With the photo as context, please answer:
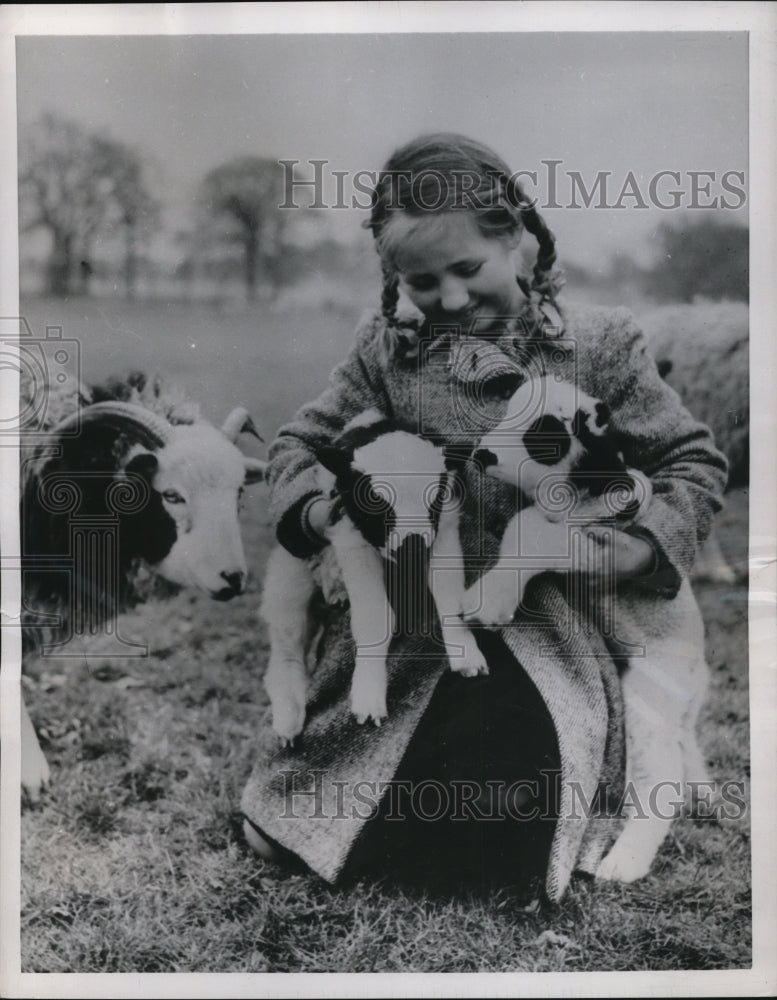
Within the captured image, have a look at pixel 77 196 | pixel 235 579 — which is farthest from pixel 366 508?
pixel 77 196

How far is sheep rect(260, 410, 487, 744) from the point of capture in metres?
2.96

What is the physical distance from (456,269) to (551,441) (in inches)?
21.3

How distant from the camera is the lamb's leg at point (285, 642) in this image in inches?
119

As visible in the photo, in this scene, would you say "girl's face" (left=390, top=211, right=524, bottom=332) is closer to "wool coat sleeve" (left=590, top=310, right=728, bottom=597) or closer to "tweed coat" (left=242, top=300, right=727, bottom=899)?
"tweed coat" (left=242, top=300, right=727, bottom=899)

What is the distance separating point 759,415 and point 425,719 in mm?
1268

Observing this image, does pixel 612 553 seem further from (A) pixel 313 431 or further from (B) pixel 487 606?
(A) pixel 313 431

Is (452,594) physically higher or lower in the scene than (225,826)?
higher

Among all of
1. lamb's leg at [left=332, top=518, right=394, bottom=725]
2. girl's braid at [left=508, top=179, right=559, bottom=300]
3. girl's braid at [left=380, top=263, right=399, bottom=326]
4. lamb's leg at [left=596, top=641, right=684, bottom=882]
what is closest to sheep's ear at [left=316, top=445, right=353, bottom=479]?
lamb's leg at [left=332, top=518, right=394, bottom=725]

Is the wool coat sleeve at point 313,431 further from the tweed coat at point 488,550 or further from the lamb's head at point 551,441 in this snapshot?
the lamb's head at point 551,441

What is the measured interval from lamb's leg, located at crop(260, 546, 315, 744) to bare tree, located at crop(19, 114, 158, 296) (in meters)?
0.92

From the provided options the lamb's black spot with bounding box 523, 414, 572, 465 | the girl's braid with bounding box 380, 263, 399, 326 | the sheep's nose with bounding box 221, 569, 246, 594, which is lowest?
the sheep's nose with bounding box 221, 569, 246, 594

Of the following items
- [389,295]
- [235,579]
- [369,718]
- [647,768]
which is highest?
[389,295]

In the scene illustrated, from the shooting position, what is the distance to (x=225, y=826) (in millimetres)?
3010

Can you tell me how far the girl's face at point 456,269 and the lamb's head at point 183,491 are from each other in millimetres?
638
